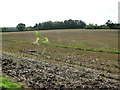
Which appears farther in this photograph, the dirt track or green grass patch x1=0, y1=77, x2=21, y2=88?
the dirt track

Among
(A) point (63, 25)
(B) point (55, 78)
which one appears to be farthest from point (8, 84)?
(A) point (63, 25)

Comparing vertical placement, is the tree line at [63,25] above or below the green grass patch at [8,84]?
above

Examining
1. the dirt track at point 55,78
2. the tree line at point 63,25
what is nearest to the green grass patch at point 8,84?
the dirt track at point 55,78

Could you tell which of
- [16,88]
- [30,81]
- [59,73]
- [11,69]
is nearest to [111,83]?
[59,73]

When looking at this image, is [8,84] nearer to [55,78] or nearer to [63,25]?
[55,78]

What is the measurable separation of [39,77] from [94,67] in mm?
5891

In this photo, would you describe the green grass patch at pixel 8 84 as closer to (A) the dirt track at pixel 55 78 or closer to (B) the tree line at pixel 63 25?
(A) the dirt track at pixel 55 78

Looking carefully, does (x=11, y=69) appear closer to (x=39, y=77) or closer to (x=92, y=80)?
(x=39, y=77)

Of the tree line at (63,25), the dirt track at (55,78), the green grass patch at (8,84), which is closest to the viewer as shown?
the green grass patch at (8,84)

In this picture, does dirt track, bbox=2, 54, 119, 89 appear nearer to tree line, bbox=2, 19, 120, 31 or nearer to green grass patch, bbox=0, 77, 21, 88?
green grass patch, bbox=0, 77, 21, 88

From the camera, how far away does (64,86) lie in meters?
9.54

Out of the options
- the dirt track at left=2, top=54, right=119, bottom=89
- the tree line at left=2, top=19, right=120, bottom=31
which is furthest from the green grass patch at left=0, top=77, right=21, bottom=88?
the tree line at left=2, top=19, right=120, bottom=31

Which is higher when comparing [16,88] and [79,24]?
[79,24]

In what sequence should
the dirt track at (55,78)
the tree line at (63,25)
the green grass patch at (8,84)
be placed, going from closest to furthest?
the green grass patch at (8,84) < the dirt track at (55,78) < the tree line at (63,25)
